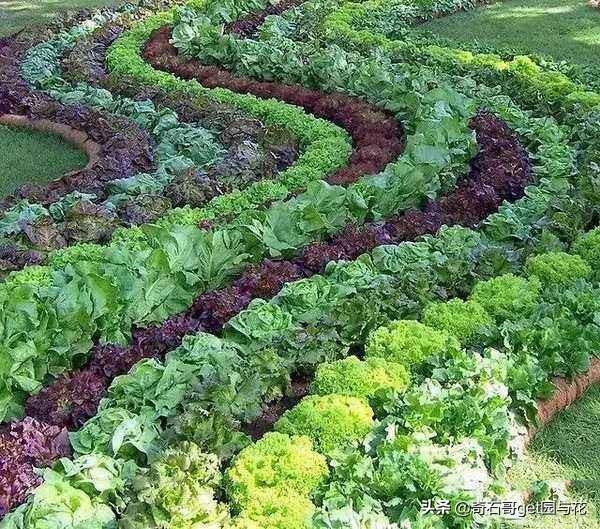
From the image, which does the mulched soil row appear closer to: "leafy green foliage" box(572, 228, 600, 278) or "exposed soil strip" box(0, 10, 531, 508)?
"exposed soil strip" box(0, 10, 531, 508)

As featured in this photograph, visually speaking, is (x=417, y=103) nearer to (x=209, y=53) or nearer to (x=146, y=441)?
(x=209, y=53)

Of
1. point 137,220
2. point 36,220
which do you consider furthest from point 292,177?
point 36,220

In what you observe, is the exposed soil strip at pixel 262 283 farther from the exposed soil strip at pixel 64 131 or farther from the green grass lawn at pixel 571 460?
the exposed soil strip at pixel 64 131

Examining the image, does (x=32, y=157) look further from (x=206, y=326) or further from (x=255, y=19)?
(x=255, y=19)

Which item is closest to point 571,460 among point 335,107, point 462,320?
point 462,320

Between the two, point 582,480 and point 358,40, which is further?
point 358,40

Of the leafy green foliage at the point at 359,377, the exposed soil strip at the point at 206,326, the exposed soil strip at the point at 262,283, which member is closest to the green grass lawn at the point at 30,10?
the exposed soil strip at the point at 262,283
